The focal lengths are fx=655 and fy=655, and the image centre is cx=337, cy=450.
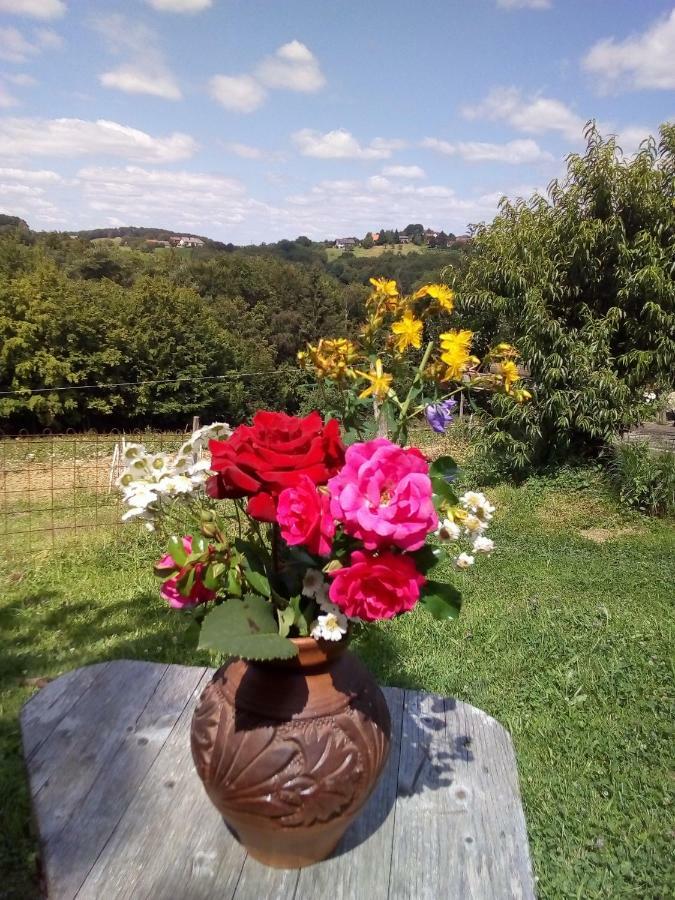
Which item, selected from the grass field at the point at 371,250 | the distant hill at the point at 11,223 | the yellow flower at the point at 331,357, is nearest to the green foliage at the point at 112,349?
the distant hill at the point at 11,223

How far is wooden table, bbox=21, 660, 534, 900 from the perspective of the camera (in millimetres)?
1141

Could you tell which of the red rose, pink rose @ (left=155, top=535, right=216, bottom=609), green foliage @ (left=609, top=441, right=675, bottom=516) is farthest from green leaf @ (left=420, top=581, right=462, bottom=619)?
green foliage @ (left=609, top=441, right=675, bottom=516)

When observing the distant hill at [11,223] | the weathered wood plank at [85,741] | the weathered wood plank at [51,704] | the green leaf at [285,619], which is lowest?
the weathered wood plank at [51,704]

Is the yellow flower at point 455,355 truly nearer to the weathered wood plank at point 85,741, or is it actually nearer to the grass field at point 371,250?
the weathered wood plank at point 85,741

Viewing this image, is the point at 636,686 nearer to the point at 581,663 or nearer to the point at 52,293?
the point at 581,663

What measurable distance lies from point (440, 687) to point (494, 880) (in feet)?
4.88

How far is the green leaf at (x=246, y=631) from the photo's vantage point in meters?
0.86

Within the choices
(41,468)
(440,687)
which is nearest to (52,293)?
(41,468)

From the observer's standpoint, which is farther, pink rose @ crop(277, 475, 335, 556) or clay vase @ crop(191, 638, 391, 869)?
clay vase @ crop(191, 638, 391, 869)

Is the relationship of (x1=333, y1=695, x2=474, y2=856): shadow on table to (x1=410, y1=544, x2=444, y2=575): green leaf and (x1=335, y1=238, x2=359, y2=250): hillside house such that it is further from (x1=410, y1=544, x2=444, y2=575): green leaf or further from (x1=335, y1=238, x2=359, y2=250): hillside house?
(x1=335, y1=238, x2=359, y2=250): hillside house

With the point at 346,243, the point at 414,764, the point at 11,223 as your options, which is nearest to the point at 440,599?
the point at 414,764

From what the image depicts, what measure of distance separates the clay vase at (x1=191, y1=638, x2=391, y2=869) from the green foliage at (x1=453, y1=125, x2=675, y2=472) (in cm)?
513

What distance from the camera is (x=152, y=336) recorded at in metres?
22.1

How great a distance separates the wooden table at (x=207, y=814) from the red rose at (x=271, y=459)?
0.71 meters
